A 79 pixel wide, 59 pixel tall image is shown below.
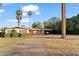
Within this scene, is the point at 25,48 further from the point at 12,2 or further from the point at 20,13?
the point at 12,2

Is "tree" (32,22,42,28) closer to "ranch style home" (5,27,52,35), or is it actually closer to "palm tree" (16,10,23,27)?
"ranch style home" (5,27,52,35)

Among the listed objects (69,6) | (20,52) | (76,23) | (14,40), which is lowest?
(20,52)

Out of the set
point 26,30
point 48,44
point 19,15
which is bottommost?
point 48,44

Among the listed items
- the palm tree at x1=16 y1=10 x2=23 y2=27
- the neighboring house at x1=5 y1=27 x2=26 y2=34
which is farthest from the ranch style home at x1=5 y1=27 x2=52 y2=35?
the palm tree at x1=16 y1=10 x2=23 y2=27

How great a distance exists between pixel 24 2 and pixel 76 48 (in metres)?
0.82

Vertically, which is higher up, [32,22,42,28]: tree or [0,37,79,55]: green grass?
[32,22,42,28]: tree

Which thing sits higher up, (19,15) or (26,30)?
(19,15)

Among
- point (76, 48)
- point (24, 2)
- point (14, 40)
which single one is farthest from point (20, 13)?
point (76, 48)

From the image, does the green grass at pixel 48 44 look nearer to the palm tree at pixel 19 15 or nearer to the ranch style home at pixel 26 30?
the ranch style home at pixel 26 30

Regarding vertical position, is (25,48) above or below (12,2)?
below

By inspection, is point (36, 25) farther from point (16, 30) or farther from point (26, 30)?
point (16, 30)

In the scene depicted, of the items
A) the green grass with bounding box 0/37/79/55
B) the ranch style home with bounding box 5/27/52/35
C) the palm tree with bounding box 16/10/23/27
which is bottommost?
the green grass with bounding box 0/37/79/55

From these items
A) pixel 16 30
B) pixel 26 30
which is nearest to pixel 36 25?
pixel 26 30

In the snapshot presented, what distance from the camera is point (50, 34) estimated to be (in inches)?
87.4
